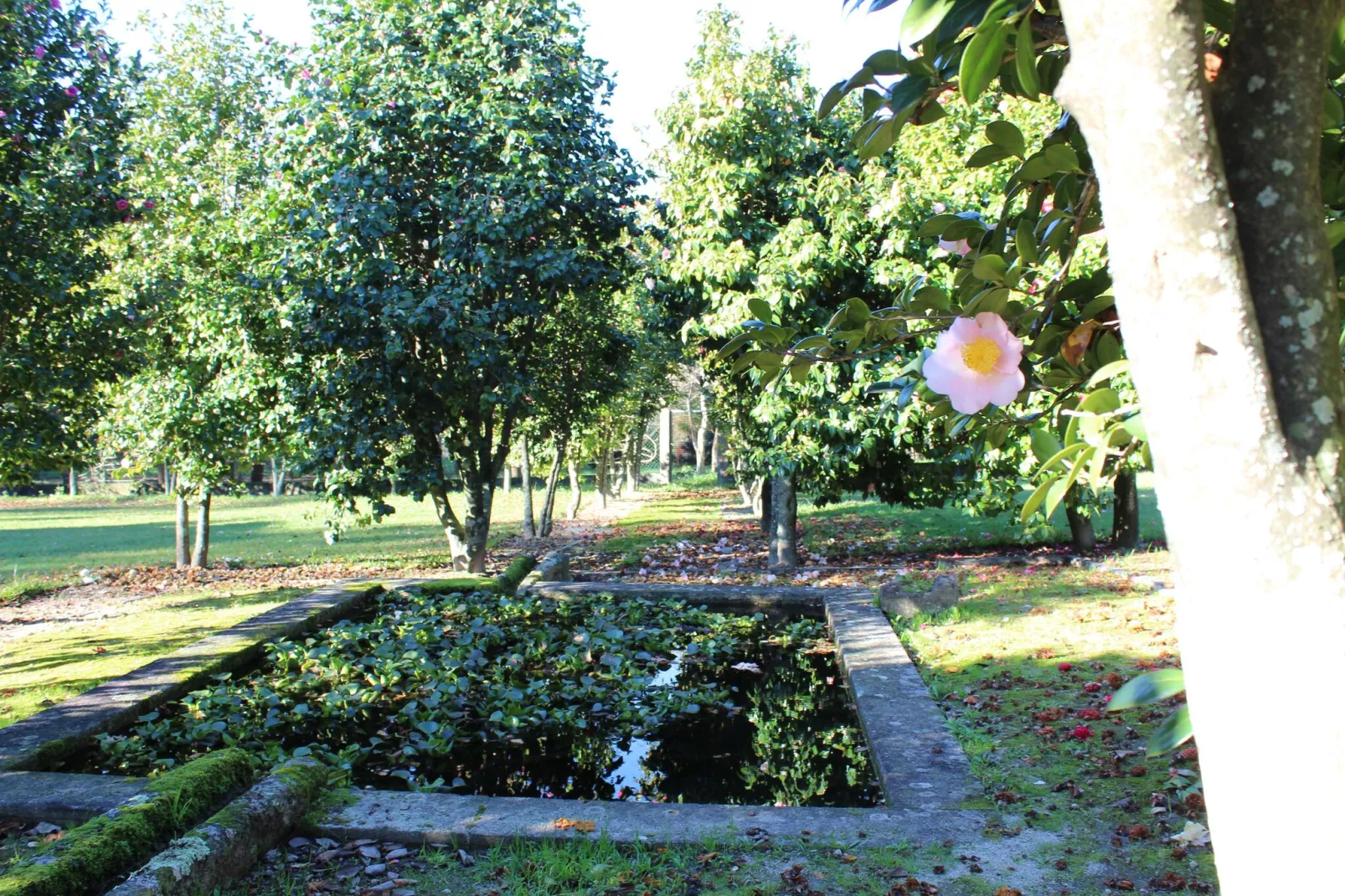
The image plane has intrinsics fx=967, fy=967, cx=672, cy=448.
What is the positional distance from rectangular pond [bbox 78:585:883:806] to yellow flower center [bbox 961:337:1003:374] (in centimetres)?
283

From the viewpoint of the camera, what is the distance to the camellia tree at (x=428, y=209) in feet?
26.4

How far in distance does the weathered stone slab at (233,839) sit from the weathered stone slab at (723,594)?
422 centimetres

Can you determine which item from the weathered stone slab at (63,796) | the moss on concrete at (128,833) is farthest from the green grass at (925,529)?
the weathered stone slab at (63,796)

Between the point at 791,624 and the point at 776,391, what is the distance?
2536 millimetres

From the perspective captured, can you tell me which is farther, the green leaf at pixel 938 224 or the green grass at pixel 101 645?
the green grass at pixel 101 645

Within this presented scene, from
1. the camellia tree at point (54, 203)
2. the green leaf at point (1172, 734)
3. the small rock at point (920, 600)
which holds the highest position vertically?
the camellia tree at point (54, 203)

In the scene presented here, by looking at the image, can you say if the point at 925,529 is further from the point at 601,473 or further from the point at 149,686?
the point at 149,686

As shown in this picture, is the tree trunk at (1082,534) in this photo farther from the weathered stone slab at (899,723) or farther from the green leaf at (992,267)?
the green leaf at (992,267)

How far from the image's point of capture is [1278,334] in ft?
3.05

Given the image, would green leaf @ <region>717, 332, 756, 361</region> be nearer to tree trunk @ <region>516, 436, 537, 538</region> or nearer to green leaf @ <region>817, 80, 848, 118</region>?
green leaf @ <region>817, 80, 848, 118</region>

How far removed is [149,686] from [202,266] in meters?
6.42

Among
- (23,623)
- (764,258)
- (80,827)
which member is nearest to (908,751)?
(80,827)

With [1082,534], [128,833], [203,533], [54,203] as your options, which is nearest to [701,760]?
[128,833]

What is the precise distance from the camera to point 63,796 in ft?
10.7
